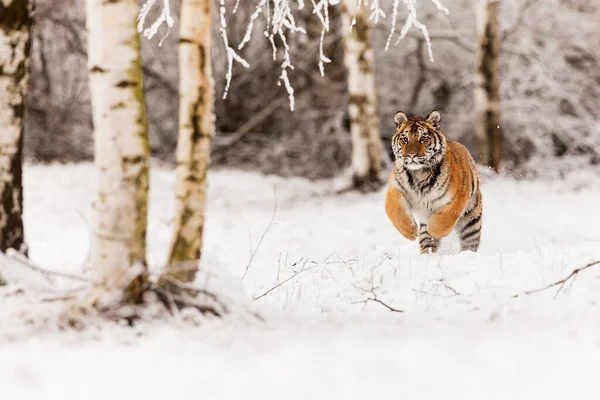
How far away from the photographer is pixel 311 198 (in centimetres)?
1364

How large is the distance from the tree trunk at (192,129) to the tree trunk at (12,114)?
4.58 feet

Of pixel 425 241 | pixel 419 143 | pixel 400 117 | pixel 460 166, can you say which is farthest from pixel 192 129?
pixel 425 241

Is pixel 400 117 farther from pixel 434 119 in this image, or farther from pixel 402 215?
pixel 402 215

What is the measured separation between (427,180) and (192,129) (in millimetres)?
3154

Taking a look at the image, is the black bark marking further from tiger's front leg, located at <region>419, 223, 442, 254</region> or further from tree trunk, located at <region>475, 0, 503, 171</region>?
tree trunk, located at <region>475, 0, 503, 171</region>

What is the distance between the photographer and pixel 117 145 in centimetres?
419

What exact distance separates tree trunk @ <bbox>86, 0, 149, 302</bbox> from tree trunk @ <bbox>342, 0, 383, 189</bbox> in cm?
906

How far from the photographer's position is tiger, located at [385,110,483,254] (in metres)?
6.87

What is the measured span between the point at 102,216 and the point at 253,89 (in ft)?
45.7

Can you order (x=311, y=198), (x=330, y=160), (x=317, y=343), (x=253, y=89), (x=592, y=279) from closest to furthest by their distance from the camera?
(x=317, y=343), (x=592, y=279), (x=311, y=198), (x=330, y=160), (x=253, y=89)

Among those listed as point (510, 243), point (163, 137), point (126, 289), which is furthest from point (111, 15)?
point (163, 137)

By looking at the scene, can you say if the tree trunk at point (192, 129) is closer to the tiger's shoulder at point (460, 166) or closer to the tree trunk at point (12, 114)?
the tree trunk at point (12, 114)

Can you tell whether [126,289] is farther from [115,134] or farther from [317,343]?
[317,343]

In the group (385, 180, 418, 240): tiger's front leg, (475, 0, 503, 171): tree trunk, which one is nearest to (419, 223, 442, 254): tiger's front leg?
(385, 180, 418, 240): tiger's front leg
